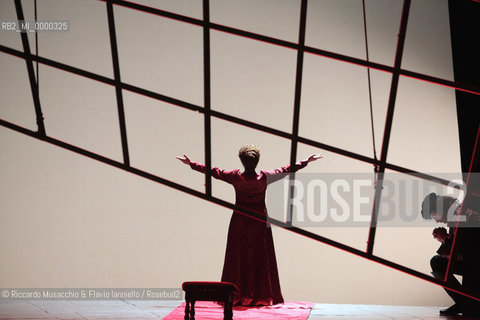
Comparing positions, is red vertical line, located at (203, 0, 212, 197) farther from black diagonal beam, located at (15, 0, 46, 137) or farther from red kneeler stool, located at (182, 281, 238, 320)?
black diagonal beam, located at (15, 0, 46, 137)

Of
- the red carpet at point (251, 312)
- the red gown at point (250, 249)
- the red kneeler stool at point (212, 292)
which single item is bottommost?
the red carpet at point (251, 312)

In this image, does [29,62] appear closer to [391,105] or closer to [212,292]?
[212,292]

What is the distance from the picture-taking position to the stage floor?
14.3 feet

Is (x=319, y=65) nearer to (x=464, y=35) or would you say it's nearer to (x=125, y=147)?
(x=464, y=35)

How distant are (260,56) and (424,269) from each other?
8.60 feet

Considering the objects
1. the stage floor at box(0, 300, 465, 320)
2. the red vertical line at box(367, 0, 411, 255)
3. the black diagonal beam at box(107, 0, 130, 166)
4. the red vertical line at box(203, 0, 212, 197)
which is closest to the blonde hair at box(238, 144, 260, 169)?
the stage floor at box(0, 300, 465, 320)

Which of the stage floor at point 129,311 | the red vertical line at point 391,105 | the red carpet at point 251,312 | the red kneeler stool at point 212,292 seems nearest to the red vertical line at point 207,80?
the red kneeler stool at point 212,292

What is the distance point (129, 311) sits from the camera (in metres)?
4.62

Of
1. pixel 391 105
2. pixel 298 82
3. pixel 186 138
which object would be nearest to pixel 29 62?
pixel 298 82

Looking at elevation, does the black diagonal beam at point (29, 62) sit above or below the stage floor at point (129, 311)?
above

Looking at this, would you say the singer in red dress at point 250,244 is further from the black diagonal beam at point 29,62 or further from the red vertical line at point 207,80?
the black diagonal beam at point 29,62

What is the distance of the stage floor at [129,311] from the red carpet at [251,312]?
4.0 inches

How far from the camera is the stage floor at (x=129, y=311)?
4.37 metres

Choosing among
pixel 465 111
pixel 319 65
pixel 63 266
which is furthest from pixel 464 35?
pixel 63 266
